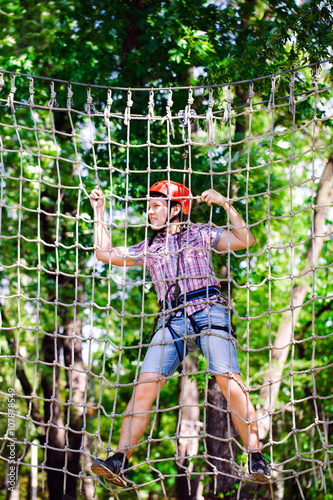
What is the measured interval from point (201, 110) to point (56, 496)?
399 centimetres

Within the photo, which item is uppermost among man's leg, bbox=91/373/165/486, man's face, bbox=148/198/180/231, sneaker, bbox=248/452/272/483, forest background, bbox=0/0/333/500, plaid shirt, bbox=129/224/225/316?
forest background, bbox=0/0/333/500

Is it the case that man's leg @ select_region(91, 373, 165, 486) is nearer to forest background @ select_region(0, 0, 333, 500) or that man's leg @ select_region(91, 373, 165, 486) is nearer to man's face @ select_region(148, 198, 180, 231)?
forest background @ select_region(0, 0, 333, 500)

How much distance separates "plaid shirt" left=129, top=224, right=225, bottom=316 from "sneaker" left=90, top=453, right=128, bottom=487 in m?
0.70

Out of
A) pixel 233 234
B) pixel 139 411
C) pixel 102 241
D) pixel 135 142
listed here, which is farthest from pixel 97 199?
pixel 135 142

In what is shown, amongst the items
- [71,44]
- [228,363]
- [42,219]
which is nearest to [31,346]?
[42,219]

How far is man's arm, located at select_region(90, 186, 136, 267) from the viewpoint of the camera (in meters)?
2.92

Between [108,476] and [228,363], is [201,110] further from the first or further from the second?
[108,476]

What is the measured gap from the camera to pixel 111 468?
8.11ft

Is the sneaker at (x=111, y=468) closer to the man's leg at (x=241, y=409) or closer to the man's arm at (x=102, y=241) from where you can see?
the man's leg at (x=241, y=409)

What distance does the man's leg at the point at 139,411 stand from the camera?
2562mm

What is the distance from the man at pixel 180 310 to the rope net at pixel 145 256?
0.22 feet

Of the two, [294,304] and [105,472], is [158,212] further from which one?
[294,304]

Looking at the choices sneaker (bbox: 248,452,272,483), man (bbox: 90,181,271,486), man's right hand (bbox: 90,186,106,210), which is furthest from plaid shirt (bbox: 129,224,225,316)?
sneaker (bbox: 248,452,272,483)

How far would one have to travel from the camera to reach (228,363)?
2564 mm
